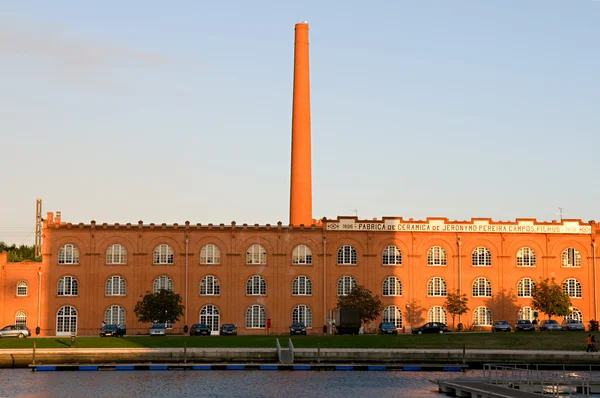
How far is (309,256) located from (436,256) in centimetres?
1309

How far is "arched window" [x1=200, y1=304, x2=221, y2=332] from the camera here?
10731 cm

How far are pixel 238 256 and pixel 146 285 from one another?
9.48 m

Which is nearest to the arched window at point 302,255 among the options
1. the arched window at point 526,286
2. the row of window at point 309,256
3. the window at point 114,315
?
the row of window at point 309,256

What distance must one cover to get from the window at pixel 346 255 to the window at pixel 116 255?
2142cm

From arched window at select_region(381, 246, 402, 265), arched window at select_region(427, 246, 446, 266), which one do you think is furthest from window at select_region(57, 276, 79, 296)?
arched window at select_region(427, 246, 446, 266)

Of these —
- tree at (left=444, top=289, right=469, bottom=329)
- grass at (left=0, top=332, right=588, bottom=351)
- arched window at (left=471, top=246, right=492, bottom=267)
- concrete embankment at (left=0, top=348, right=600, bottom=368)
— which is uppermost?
arched window at (left=471, top=246, right=492, bottom=267)

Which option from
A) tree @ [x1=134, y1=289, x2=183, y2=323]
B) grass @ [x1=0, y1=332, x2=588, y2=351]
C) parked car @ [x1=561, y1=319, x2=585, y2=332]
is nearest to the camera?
grass @ [x1=0, y1=332, x2=588, y2=351]

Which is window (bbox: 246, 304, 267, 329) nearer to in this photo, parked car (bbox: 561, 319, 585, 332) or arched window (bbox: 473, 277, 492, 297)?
arched window (bbox: 473, 277, 492, 297)

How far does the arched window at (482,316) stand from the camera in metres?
111

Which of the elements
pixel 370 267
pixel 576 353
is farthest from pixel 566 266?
pixel 576 353

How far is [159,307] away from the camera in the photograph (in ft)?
337

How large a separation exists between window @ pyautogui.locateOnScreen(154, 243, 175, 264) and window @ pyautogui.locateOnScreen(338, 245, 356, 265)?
16730 millimetres

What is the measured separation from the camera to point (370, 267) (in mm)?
110375

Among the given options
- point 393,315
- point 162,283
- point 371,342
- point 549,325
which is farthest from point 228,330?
point 549,325
